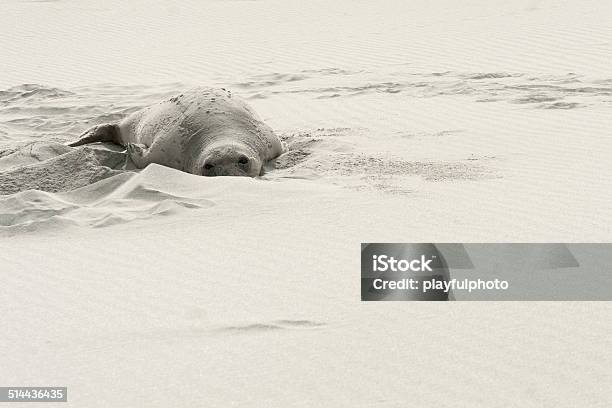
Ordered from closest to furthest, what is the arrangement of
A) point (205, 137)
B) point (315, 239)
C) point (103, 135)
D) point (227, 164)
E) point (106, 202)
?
point (315, 239), point (106, 202), point (227, 164), point (205, 137), point (103, 135)

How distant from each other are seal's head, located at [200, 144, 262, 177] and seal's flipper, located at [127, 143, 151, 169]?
2.35 ft

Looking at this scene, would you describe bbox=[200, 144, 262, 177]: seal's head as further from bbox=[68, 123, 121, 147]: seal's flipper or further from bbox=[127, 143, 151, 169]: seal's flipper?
bbox=[68, 123, 121, 147]: seal's flipper

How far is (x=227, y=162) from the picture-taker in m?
6.79

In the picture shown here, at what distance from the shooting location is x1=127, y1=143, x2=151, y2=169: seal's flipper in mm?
7436

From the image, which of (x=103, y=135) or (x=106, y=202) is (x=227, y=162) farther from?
(x=103, y=135)

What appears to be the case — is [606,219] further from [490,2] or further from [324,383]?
[490,2]

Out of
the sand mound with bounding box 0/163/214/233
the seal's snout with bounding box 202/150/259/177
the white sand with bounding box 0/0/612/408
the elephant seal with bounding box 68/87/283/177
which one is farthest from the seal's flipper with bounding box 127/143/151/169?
the seal's snout with bounding box 202/150/259/177

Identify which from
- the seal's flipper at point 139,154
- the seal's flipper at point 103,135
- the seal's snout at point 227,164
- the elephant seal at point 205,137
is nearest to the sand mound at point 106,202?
the seal's snout at point 227,164

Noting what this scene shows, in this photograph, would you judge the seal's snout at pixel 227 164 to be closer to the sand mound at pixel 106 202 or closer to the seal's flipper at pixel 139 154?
the sand mound at pixel 106 202

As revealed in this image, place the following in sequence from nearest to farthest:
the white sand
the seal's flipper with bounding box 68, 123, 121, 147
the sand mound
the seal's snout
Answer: the white sand → the sand mound → the seal's snout → the seal's flipper with bounding box 68, 123, 121, 147

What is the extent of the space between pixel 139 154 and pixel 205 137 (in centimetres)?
67

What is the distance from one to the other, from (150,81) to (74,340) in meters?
9.77

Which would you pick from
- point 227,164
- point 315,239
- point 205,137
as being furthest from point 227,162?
point 315,239

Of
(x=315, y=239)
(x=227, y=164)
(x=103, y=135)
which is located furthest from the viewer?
(x=103, y=135)
